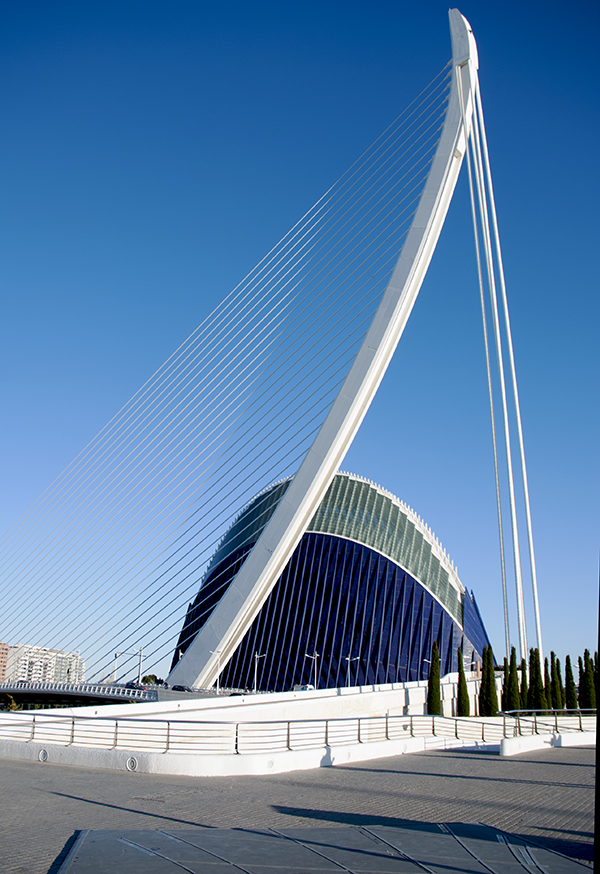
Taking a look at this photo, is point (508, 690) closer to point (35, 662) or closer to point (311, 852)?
point (311, 852)

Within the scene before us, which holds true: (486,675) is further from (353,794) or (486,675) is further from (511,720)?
(353,794)

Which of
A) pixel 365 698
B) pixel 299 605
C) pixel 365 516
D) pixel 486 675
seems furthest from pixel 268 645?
pixel 365 698

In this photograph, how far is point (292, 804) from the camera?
26.3 ft

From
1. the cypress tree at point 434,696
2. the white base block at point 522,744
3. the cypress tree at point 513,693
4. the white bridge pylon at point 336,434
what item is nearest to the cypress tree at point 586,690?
the cypress tree at point 513,693

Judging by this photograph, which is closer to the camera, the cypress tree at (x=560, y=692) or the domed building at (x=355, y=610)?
the cypress tree at (x=560, y=692)

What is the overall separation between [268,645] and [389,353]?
41703mm

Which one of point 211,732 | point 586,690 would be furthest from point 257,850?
point 586,690

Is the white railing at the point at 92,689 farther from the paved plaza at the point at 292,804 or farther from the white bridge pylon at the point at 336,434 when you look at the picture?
the paved plaza at the point at 292,804

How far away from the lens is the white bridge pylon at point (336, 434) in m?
22.3

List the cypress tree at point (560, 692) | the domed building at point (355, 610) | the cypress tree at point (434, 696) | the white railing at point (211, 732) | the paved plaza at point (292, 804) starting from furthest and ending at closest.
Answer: the domed building at point (355, 610) < the cypress tree at point (560, 692) < the cypress tree at point (434, 696) < the white railing at point (211, 732) < the paved plaza at point (292, 804)

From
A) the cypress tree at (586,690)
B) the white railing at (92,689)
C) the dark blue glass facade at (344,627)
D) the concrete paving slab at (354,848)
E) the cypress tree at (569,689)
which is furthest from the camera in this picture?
the dark blue glass facade at (344,627)

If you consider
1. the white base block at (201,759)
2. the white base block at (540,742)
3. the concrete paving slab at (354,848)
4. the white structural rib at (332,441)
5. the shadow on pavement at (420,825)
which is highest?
the white structural rib at (332,441)

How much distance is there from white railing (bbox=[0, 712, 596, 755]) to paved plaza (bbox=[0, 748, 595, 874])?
1578 millimetres

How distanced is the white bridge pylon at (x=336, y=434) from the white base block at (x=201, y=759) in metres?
9.17
